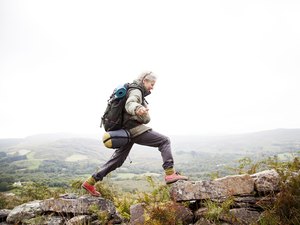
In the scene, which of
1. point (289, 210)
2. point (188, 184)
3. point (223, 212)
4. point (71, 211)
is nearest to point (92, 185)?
point (71, 211)

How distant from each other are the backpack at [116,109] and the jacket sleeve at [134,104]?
0.58 ft

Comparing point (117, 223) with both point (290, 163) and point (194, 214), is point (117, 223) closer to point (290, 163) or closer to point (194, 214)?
point (194, 214)

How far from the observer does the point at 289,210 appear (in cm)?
454

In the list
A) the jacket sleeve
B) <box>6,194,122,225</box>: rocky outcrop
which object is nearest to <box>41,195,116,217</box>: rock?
<box>6,194,122,225</box>: rocky outcrop

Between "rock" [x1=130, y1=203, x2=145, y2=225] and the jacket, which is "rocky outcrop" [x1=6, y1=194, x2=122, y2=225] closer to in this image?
"rock" [x1=130, y1=203, x2=145, y2=225]

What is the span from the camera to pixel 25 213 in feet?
21.5

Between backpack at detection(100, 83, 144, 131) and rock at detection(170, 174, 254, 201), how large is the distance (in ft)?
6.28

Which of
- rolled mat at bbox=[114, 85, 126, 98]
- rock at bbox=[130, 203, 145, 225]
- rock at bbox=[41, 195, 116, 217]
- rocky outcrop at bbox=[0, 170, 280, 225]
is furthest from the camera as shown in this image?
rock at bbox=[41, 195, 116, 217]

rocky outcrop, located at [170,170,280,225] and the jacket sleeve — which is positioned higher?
the jacket sleeve

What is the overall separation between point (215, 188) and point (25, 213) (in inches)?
184

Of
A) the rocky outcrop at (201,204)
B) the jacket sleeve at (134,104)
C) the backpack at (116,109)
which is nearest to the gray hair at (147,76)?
the backpack at (116,109)

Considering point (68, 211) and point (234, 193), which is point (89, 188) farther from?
point (234, 193)

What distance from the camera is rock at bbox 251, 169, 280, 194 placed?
5168 mm

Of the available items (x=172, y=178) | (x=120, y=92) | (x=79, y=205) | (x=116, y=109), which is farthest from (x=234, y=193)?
(x=79, y=205)
